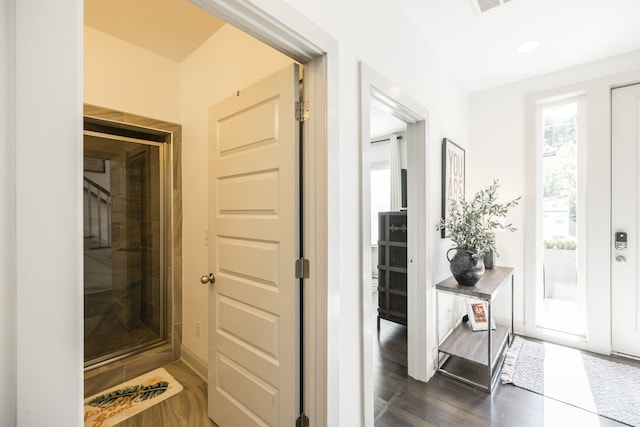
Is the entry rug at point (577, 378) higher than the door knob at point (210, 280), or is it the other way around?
the door knob at point (210, 280)

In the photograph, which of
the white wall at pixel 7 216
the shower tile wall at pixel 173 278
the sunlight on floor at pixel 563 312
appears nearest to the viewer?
the white wall at pixel 7 216

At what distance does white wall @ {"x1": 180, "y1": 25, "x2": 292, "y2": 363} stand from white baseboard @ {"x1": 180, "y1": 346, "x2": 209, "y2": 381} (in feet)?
0.13

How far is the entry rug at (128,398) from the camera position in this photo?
179cm

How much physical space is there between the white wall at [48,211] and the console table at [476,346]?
89.4 inches

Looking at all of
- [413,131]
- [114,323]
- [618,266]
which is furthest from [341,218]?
[618,266]

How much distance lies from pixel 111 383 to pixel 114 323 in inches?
24.9

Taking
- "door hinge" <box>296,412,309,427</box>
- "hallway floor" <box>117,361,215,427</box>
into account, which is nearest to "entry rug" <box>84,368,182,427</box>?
"hallway floor" <box>117,361,215,427</box>

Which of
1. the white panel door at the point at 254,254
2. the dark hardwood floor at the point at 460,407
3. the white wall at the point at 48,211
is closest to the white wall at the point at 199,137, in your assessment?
the white panel door at the point at 254,254

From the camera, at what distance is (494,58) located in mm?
2484

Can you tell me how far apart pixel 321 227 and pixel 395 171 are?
365cm

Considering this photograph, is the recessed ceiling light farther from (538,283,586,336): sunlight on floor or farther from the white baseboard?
the white baseboard

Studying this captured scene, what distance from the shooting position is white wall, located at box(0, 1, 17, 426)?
0.49 m

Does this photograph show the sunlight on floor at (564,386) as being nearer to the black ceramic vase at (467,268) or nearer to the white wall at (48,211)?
the black ceramic vase at (467,268)

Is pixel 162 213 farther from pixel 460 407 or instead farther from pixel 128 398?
pixel 460 407
